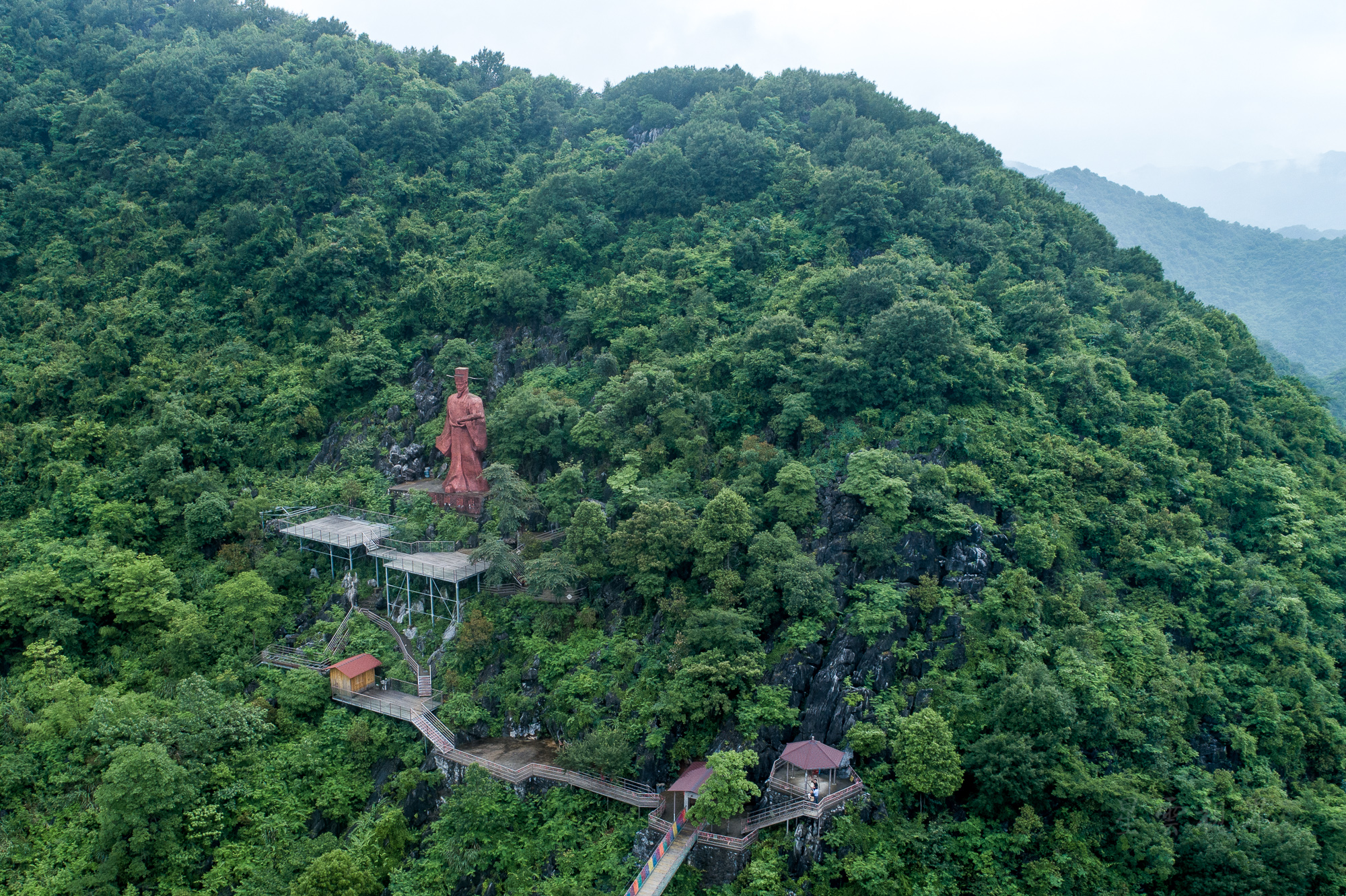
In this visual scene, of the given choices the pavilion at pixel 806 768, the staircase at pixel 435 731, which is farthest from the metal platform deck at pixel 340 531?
the pavilion at pixel 806 768

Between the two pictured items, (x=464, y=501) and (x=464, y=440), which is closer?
(x=464, y=501)

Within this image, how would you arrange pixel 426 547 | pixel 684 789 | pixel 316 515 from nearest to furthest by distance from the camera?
pixel 684 789 → pixel 426 547 → pixel 316 515

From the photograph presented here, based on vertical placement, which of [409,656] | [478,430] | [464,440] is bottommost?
[409,656]

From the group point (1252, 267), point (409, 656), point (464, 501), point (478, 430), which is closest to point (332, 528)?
point (464, 501)

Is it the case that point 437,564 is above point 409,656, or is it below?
above

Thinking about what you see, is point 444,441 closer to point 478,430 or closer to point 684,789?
point 478,430

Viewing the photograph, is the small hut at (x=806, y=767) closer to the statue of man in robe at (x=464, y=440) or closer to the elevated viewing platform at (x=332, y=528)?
the statue of man in robe at (x=464, y=440)

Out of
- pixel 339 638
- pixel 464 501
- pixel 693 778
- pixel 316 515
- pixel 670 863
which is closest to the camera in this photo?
pixel 670 863

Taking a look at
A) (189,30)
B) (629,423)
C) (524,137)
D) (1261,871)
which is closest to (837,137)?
(524,137)
